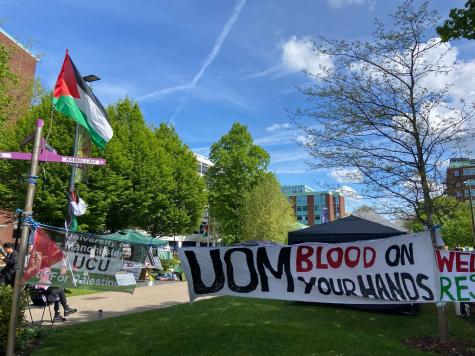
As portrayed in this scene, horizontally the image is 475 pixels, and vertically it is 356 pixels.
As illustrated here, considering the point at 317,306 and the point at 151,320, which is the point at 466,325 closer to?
the point at 317,306

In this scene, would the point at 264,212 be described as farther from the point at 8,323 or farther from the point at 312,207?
the point at 312,207

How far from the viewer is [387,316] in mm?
11586

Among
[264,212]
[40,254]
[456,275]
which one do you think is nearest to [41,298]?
[40,254]

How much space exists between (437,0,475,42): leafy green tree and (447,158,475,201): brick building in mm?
2805

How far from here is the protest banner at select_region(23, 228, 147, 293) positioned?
5.38 meters

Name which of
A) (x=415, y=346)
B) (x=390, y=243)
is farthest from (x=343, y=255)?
(x=415, y=346)

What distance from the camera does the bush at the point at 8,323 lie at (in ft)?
20.1

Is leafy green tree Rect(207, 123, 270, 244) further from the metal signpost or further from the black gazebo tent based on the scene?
the metal signpost

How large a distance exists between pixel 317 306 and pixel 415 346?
5.32 meters

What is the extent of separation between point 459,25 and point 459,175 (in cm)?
334

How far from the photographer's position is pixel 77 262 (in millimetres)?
5711

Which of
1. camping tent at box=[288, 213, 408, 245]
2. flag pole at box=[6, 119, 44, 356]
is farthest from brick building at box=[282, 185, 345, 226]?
flag pole at box=[6, 119, 44, 356]

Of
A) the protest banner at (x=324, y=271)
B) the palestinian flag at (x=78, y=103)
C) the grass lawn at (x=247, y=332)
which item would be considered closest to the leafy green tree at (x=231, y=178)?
the grass lawn at (x=247, y=332)

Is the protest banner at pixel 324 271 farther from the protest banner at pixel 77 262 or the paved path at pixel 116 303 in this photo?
the paved path at pixel 116 303
